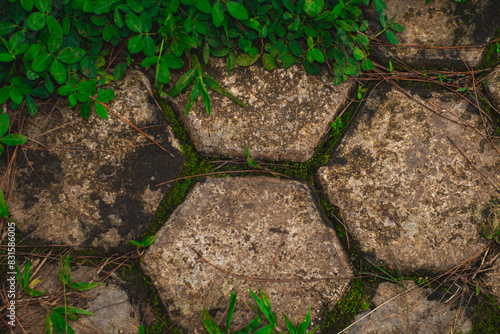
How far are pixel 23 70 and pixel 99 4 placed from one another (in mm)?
409

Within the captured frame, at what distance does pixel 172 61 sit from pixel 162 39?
11cm

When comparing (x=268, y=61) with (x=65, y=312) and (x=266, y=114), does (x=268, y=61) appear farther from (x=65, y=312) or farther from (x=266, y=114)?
(x=65, y=312)

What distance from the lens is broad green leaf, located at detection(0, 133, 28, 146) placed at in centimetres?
116

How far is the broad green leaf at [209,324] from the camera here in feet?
3.76

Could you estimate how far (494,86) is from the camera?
135cm

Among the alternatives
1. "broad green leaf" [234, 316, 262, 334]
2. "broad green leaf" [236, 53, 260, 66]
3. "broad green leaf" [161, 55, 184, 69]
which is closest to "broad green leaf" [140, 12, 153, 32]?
"broad green leaf" [161, 55, 184, 69]

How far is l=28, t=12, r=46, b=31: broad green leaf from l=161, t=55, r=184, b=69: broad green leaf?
0.43m

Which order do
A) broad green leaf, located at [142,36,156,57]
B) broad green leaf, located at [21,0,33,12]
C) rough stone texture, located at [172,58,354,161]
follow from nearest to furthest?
broad green leaf, located at [21,0,33,12] < broad green leaf, located at [142,36,156,57] < rough stone texture, located at [172,58,354,161]

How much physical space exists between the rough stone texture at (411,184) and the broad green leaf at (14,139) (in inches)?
47.9

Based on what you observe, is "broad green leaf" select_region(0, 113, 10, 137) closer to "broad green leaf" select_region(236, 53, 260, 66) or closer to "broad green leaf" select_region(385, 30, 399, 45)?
"broad green leaf" select_region(236, 53, 260, 66)

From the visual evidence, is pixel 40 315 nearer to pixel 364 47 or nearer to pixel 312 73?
pixel 312 73

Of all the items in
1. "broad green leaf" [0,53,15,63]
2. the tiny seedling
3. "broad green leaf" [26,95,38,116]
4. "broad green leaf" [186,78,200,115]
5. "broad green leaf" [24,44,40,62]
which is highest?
"broad green leaf" [24,44,40,62]

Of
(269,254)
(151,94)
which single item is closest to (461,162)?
(269,254)

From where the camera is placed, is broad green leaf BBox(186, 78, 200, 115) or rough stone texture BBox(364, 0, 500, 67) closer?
broad green leaf BBox(186, 78, 200, 115)
